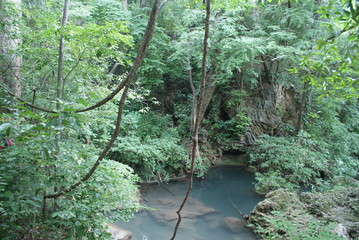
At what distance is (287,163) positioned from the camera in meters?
6.89

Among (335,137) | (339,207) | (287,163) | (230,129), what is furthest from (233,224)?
(335,137)

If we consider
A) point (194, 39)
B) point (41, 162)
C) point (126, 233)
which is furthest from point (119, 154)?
point (41, 162)

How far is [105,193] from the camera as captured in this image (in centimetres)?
217

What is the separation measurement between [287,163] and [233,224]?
2871 mm

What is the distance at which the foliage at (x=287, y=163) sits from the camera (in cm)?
651

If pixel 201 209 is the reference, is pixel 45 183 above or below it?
above

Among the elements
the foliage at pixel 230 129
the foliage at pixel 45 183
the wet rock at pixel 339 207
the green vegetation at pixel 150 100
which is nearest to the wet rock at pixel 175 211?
the green vegetation at pixel 150 100

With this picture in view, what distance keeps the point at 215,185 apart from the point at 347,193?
3.82 meters

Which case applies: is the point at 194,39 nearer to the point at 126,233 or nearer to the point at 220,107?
the point at 220,107

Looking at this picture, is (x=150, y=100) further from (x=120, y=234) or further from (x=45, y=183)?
(x=45, y=183)

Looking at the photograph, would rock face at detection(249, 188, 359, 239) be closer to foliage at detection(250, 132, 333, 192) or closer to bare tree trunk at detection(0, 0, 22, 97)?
foliage at detection(250, 132, 333, 192)

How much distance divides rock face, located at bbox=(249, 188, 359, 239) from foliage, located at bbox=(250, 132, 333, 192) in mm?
1066

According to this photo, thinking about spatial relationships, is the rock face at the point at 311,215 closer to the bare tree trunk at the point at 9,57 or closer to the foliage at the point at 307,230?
the foliage at the point at 307,230

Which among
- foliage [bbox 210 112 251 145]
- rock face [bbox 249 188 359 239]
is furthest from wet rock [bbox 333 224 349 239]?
foliage [bbox 210 112 251 145]
